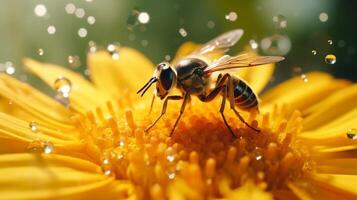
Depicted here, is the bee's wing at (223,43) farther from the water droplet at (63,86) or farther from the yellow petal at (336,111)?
the water droplet at (63,86)

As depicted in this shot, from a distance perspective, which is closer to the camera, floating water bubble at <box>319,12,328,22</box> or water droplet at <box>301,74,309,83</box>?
Result: water droplet at <box>301,74,309,83</box>

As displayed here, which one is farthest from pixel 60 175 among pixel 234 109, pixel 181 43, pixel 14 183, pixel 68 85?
pixel 181 43

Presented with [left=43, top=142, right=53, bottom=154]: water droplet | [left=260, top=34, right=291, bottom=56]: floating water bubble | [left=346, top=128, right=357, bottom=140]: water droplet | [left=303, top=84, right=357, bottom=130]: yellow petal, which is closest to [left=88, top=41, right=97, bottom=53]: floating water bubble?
[left=260, top=34, right=291, bottom=56]: floating water bubble

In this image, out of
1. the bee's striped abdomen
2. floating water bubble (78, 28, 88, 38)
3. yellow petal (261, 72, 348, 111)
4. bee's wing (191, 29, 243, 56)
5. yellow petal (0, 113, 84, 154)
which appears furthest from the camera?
floating water bubble (78, 28, 88, 38)

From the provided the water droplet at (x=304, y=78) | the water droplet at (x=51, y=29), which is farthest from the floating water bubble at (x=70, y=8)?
the water droplet at (x=304, y=78)

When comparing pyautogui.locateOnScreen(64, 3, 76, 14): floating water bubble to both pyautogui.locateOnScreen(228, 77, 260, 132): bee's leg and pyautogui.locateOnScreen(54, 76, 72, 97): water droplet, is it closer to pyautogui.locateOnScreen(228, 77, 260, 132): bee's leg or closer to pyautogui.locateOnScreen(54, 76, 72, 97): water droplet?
pyautogui.locateOnScreen(54, 76, 72, 97): water droplet

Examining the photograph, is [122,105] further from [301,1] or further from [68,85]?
[301,1]
